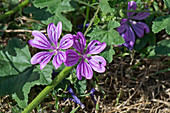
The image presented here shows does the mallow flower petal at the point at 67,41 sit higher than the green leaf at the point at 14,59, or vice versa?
the mallow flower petal at the point at 67,41

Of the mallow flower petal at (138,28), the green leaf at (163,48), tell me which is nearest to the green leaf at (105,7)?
the mallow flower petal at (138,28)

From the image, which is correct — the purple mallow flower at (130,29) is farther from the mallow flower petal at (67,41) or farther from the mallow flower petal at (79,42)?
the mallow flower petal at (67,41)

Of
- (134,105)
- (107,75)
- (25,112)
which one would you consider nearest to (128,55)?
(107,75)

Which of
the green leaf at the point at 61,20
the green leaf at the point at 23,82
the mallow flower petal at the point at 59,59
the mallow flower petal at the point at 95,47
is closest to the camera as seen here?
the mallow flower petal at the point at 59,59

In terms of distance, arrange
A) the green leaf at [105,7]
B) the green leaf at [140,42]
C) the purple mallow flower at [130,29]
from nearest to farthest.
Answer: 1. the green leaf at [105,7]
2. the purple mallow flower at [130,29]
3. the green leaf at [140,42]

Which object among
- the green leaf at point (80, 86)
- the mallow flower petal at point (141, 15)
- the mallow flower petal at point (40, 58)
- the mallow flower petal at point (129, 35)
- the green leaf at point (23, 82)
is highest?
the mallow flower petal at point (141, 15)

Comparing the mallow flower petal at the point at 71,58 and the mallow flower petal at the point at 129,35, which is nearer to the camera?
the mallow flower petal at the point at 71,58

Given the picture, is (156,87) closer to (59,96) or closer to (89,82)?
(89,82)
